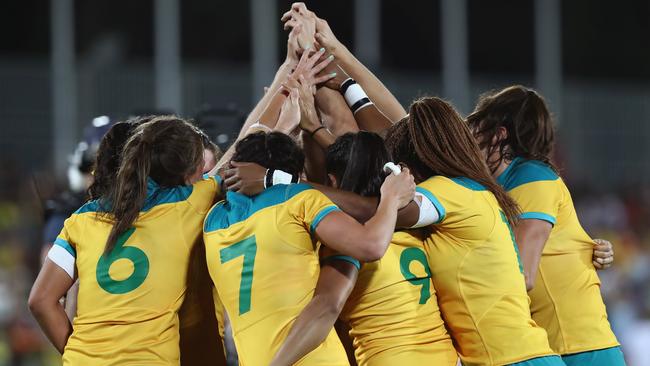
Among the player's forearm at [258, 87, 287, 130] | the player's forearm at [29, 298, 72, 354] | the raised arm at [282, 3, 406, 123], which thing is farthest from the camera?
the raised arm at [282, 3, 406, 123]

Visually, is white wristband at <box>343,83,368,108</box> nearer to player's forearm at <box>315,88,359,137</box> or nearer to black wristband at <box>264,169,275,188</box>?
player's forearm at <box>315,88,359,137</box>

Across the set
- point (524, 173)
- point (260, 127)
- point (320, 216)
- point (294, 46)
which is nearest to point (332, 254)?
point (320, 216)

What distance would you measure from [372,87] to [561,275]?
118 cm

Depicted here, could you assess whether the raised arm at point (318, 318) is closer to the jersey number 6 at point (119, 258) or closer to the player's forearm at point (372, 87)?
the jersey number 6 at point (119, 258)

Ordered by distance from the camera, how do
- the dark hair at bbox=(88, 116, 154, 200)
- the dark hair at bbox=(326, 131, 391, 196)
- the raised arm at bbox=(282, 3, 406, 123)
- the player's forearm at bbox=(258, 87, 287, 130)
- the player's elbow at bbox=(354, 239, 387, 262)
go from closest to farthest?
the player's elbow at bbox=(354, 239, 387, 262)
the dark hair at bbox=(326, 131, 391, 196)
the dark hair at bbox=(88, 116, 154, 200)
the player's forearm at bbox=(258, 87, 287, 130)
the raised arm at bbox=(282, 3, 406, 123)

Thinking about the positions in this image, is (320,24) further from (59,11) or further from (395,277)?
(59,11)

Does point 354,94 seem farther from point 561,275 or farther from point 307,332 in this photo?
point 307,332

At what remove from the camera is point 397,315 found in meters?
3.63

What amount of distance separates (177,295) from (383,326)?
0.75 meters

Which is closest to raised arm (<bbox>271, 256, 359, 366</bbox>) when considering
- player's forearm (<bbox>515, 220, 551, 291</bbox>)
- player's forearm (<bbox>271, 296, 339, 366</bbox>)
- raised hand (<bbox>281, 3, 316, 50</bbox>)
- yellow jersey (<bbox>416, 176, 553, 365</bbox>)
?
player's forearm (<bbox>271, 296, 339, 366</bbox>)

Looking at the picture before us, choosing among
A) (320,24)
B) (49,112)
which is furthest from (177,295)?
(49,112)

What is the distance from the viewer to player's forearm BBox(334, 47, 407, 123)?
4582mm

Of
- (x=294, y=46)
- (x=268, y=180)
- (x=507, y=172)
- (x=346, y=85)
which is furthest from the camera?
(x=294, y=46)

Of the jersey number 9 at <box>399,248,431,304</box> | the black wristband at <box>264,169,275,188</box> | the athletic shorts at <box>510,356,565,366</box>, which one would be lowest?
the athletic shorts at <box>510,356,565,366</box>
